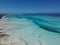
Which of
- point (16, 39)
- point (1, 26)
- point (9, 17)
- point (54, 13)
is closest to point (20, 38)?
point (16, 39)

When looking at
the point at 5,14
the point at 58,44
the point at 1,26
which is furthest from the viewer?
the point at 5,14

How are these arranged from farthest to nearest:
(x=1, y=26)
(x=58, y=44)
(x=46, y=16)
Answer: (x=46, y=16), (x=1, y=26), (x=58, y=44)

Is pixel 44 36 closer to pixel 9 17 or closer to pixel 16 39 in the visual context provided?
pixel 16 39

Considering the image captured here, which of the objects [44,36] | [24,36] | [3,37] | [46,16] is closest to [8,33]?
[3,37]

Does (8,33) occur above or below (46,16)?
below

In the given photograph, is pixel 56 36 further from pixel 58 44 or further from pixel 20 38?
pixel 20 38

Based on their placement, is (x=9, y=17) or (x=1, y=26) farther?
(x=9, y=17)
